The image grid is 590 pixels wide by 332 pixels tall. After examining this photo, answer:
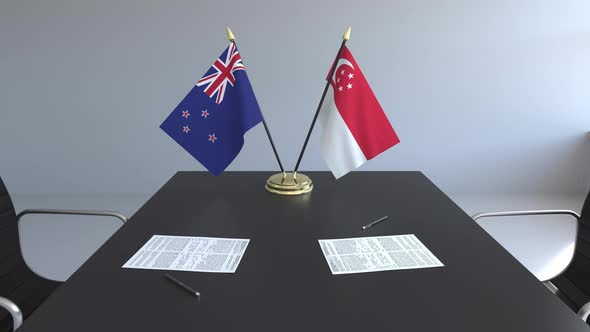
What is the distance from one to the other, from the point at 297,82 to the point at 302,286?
253 centimetres

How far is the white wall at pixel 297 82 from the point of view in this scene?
326 cm

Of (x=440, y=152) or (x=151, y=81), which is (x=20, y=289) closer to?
(x=151, y=81)

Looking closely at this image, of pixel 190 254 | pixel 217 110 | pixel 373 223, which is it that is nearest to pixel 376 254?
pixel 373 223

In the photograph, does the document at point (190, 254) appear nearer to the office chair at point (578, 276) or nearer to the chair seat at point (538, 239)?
the office chair at point (578, 276)

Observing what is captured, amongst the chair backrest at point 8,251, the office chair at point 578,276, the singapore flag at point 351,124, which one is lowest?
the office chair at point 578,276

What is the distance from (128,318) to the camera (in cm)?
90

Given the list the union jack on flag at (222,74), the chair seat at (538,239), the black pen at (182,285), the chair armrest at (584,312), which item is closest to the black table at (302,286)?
the black pen at (182,285)

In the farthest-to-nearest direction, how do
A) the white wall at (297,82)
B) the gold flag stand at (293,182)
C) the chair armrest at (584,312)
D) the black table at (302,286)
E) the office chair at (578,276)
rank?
the white wall at (297,82)
the gold flag stand at (293,182)
the office chair at (578,276)
the chair armrest at (584,312)
the black table at (302,286)

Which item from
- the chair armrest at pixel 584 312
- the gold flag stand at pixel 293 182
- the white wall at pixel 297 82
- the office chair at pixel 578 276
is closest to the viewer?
the chair armrest at pixel 584 312

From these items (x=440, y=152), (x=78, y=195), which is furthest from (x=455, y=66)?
(x=78, y=195)

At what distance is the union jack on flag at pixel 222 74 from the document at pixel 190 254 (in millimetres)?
539

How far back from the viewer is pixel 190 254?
3.87ft

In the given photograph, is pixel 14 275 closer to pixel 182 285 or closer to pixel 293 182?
pixel 182 285

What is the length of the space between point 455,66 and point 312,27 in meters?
1.16
